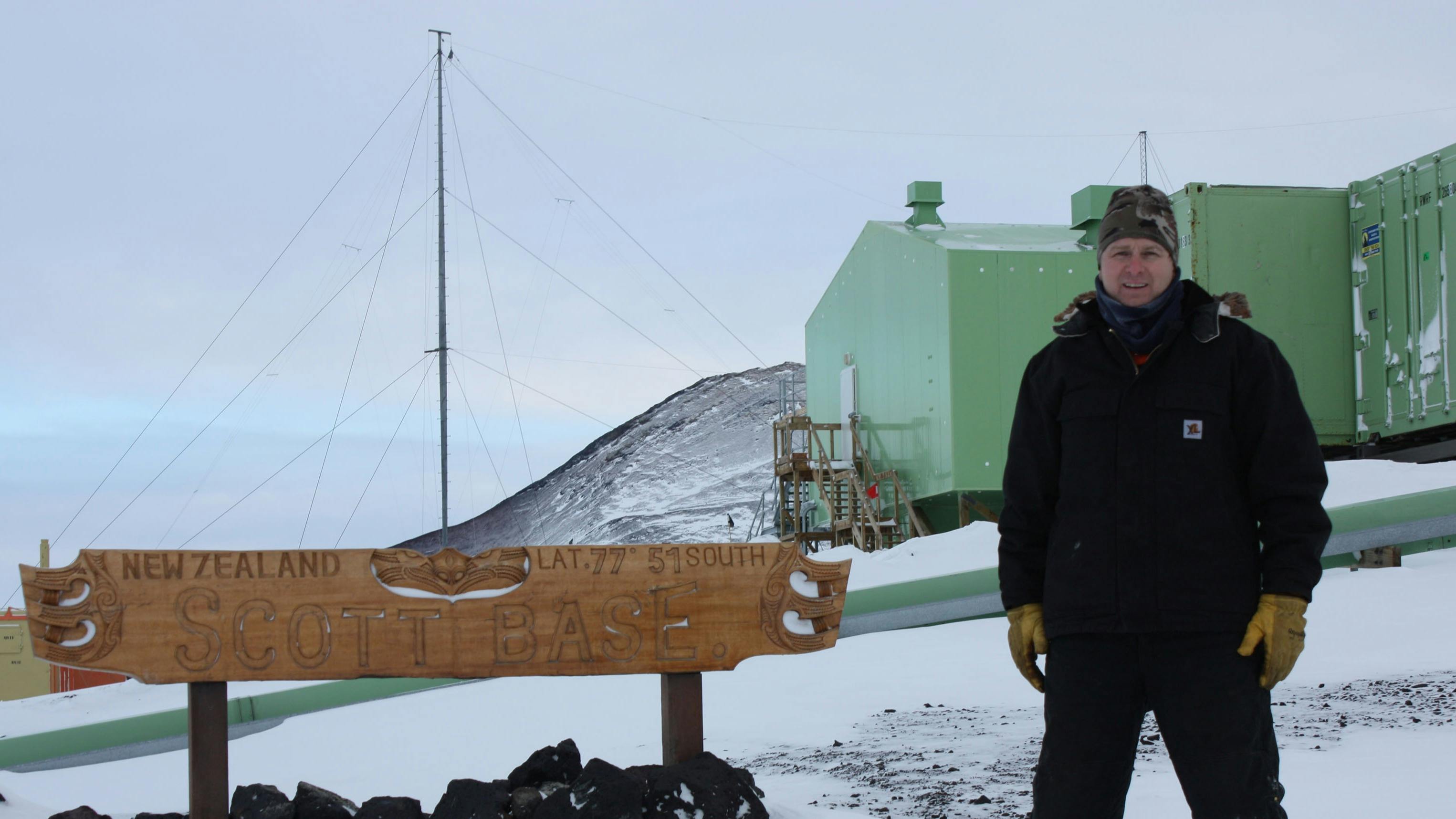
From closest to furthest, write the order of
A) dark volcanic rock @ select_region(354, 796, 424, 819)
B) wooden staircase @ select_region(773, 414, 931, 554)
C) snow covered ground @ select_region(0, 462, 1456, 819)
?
dark volcanic rock @ select_region(354, 796, 424, 819)
snow covered ground @ select_region(0, 462, 1456, 819)
wooden staircase @ select_region(773, 414, 931, 554)

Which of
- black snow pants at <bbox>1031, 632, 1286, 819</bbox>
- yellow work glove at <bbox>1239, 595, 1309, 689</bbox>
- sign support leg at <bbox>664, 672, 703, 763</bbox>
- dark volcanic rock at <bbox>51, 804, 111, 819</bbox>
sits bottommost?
dark volcanic rock at <bbox>51, 804, 111, 819</bbox>

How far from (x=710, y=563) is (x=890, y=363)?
15054 mm

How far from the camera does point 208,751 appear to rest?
3557mm

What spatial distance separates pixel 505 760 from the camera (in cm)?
507

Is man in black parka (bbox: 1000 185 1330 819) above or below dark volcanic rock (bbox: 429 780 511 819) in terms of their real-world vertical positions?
above

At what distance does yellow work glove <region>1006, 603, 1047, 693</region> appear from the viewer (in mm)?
2637

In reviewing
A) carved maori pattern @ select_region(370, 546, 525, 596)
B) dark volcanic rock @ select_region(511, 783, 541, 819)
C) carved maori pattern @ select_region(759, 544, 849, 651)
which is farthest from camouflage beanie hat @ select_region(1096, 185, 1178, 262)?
dark volcanic rock @ select_region(511, 783, 541, 819)

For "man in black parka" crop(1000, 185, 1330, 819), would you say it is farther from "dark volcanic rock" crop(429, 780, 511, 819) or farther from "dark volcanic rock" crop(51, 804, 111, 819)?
"dark volcanic rock" crop(51, 804, 111, 819)

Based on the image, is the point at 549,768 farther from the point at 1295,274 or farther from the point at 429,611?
the point at 1295,274

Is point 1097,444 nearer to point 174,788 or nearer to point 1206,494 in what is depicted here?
point 1206,494

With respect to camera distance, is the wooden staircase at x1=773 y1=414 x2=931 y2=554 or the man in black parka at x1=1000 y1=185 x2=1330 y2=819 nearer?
the man in black parka at x1=1000 y1=185 x2=1330 y2=819

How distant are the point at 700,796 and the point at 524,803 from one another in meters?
0.50

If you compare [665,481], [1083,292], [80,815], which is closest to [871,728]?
[80,815]

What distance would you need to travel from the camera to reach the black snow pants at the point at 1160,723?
2.33 meters
